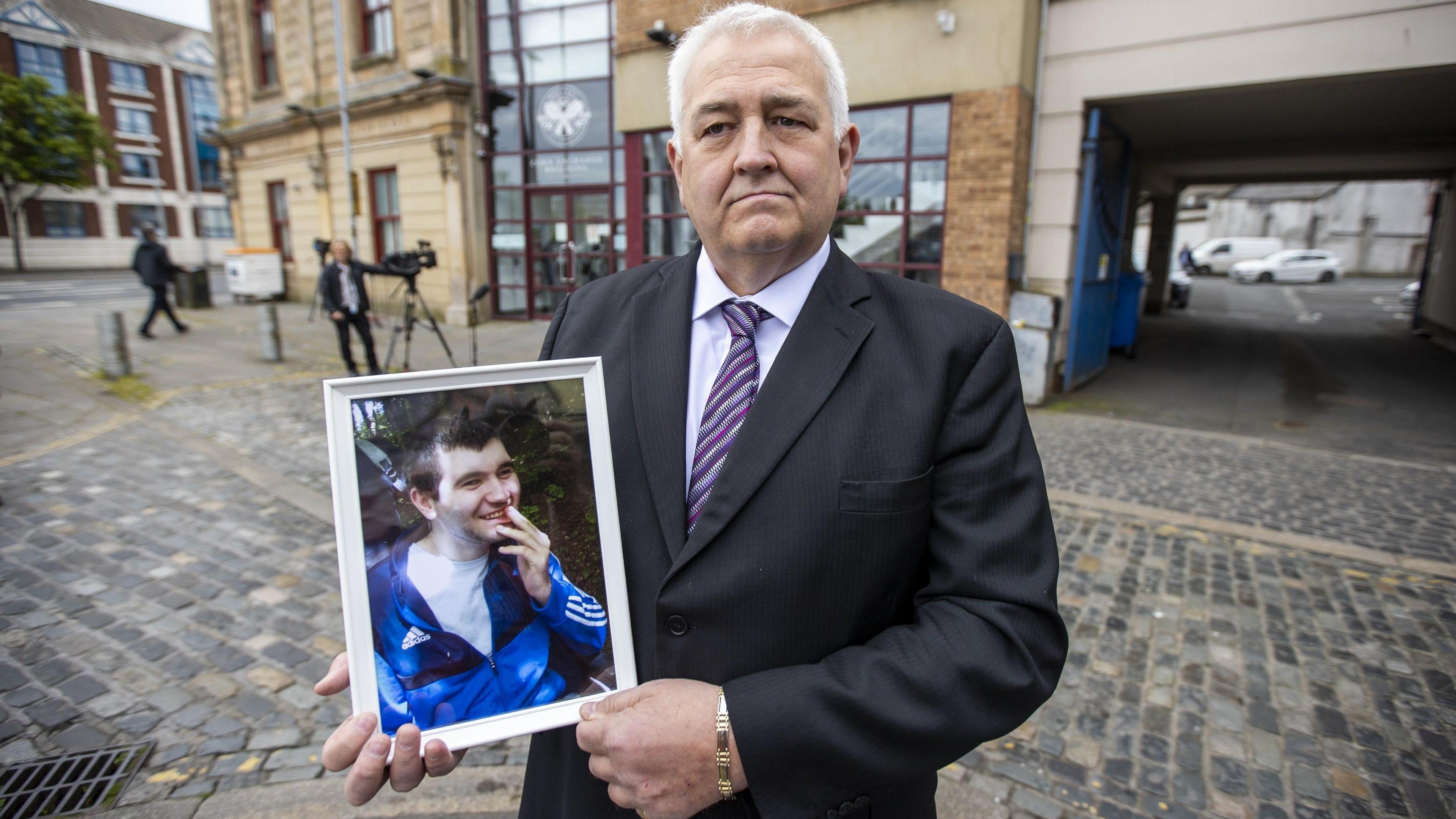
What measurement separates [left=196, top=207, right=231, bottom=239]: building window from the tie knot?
182ft

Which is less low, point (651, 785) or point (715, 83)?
point (715, 83)

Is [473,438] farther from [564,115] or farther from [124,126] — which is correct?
[124,126]

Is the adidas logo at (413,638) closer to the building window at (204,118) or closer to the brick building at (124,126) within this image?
the brick building at (124,126)

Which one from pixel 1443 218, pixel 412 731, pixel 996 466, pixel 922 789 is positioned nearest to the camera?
pixel 412 731

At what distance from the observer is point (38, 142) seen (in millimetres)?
33719

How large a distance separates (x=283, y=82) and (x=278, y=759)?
20.9 meters

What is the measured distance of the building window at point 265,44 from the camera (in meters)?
19.3

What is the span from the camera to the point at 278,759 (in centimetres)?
290

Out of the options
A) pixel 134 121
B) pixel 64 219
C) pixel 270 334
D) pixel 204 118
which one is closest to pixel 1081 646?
pixel 270 334

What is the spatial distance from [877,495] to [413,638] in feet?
2.46

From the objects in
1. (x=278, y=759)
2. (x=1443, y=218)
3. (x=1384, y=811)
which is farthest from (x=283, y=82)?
(x=1443, y=218)

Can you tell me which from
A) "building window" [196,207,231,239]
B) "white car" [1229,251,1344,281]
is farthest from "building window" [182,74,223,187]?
"white car" [1229,251,1344,281]

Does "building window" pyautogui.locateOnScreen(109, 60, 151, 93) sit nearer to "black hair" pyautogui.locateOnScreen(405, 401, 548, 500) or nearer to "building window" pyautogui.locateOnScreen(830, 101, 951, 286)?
"building window" pyautogui.locateOnScreen(830, 101, 951, 286)

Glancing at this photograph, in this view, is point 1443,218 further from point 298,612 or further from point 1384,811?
point 298,612
